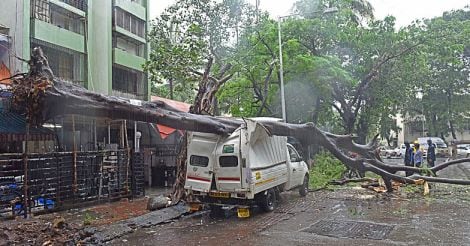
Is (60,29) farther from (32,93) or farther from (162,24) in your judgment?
(32,93)

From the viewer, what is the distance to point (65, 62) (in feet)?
70.5

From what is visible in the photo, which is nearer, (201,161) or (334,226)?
(334,226)

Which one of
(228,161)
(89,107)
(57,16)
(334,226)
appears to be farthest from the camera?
(57,16)

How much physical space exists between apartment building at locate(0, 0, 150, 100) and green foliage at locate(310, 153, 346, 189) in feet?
38.5

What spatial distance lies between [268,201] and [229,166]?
1755 mm

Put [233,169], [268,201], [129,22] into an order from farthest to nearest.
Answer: [129,22], [268,201], [233,169]

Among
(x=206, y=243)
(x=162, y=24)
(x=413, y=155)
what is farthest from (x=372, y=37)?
(x=206, y=243)

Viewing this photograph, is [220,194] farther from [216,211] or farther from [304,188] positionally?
[304,188]

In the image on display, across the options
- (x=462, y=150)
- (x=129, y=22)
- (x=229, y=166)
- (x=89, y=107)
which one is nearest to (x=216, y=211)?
(x=229, y=166)

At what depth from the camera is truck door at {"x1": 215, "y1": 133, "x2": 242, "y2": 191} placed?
426 inches

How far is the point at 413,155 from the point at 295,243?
12.7 m

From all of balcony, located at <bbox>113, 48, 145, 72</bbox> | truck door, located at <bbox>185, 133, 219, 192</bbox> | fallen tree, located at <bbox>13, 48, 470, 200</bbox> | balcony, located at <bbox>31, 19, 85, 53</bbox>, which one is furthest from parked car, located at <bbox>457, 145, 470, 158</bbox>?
truck door, located at <bbox>185, 133, 219, 192</bbox>

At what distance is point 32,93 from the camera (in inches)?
263

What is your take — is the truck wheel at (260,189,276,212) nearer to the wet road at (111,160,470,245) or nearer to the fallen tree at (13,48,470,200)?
the wet road at (111,160,470,245)
